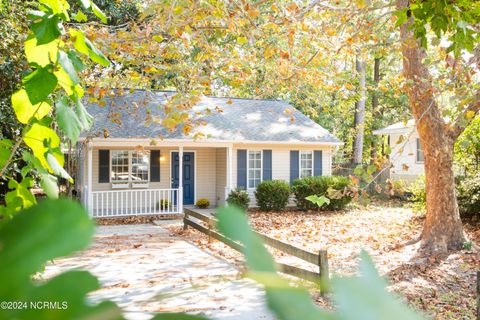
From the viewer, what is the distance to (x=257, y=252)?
227 mm

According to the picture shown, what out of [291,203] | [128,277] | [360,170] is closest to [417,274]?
[360,170]

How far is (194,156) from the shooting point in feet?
63.9

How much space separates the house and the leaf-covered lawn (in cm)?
266

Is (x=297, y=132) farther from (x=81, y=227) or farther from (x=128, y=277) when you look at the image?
(x=81, y=227)

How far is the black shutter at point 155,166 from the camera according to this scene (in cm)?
1796

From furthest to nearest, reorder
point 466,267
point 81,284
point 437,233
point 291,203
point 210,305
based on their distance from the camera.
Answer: point 291,203 < point 437,233 < point 466,267 < point 210,305 < point 81,284

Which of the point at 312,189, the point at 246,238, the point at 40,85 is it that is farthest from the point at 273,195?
the point at 246,238

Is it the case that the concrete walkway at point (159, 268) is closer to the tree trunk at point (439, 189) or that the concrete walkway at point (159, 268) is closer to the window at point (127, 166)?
the window at point (127, 166)

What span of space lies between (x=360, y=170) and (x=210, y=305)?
10.9 feet

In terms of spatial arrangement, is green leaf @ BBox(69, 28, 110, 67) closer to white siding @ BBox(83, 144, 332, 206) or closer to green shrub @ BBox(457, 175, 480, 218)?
green shrub @ BBox(457, 175, 480, 218)

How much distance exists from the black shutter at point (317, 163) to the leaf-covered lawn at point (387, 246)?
258 centimetres

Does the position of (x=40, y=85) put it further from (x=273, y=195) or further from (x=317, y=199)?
(x=273, y=195)

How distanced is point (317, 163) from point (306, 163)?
52 cm

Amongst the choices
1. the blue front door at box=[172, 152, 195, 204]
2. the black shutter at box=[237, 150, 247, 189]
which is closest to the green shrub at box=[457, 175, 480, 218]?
the black shutter at box=[237, 150, 247, 189]
